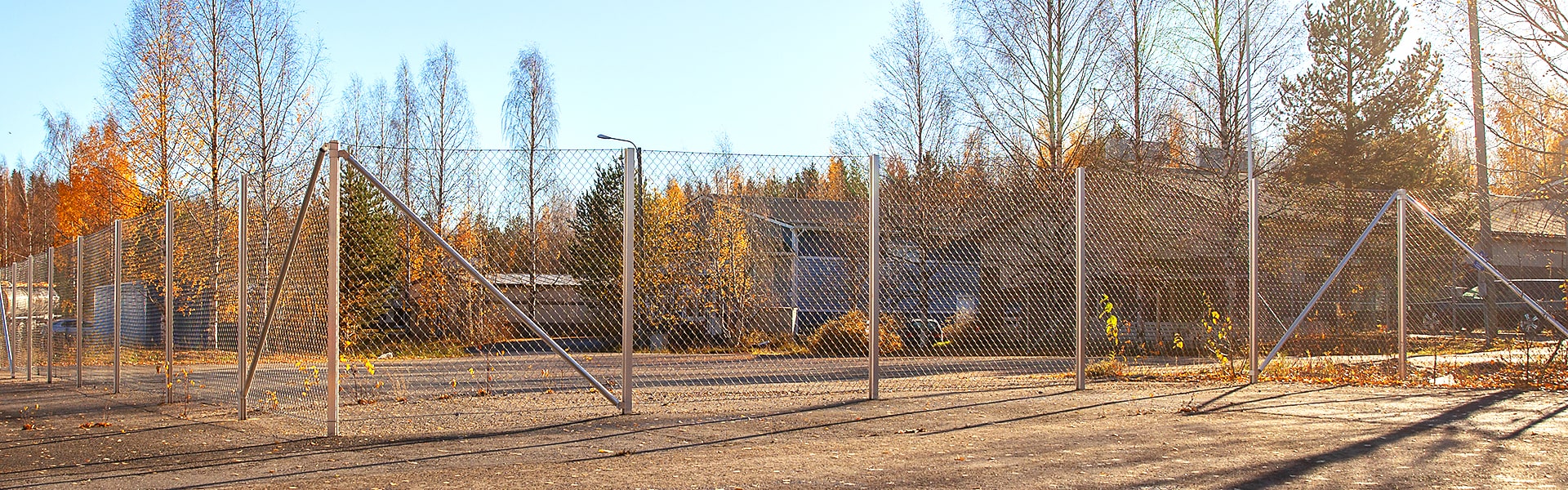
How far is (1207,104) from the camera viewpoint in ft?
67.3

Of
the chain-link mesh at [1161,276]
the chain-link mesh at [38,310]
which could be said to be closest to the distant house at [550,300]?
the chain-link mesh at [1161,276]

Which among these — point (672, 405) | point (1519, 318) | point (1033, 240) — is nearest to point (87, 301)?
point (672, 405)

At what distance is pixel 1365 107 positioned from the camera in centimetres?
2297

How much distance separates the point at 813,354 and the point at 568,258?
3738 mm

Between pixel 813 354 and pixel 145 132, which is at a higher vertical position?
pixel 145 132

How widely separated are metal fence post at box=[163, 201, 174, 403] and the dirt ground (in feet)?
1.91

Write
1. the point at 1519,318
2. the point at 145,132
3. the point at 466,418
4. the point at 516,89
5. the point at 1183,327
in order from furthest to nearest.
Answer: the point at 516,89
the point at 145,132
the point at 1519,318
the point at 1183,327
the point at 466,418

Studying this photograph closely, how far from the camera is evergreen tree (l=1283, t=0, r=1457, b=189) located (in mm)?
22688

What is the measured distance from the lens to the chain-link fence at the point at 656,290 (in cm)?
788

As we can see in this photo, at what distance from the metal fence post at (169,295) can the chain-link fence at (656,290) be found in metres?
0.04

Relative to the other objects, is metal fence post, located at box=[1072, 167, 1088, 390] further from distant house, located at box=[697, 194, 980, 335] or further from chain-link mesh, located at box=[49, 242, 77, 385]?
chain-link mesh, located at box=[49, 242, 77, 385]

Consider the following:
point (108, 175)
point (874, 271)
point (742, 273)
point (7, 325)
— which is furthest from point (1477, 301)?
point (108, 175)

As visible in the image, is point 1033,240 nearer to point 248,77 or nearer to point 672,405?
point 672,405

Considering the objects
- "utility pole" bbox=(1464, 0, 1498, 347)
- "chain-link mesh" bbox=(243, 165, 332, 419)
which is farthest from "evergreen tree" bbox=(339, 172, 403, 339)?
"utility pole" bbox=(1464, 0, 1498, 347)
